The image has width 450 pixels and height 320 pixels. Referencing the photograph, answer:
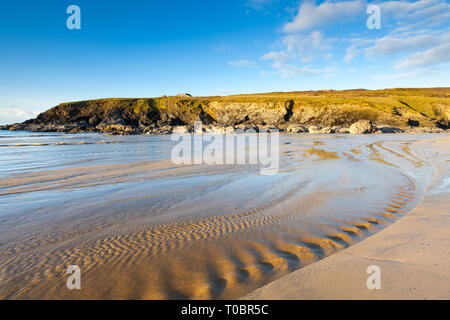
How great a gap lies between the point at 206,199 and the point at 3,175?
345 inches

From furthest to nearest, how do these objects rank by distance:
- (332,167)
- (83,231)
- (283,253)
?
(332,167)
(83,231)
(283,253)

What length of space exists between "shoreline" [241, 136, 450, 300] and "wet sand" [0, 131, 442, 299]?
0.62ft

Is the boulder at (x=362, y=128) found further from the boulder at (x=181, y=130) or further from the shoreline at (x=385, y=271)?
the shoreline at (x=385, y=271)

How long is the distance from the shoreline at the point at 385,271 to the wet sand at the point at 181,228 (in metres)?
0.19

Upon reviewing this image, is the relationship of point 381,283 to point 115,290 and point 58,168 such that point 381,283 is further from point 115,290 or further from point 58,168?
point 58,168

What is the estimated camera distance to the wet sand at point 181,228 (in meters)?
2.77

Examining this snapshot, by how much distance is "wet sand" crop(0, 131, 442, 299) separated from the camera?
9.09ft

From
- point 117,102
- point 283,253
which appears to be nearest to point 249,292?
point 283,253

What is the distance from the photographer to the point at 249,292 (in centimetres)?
250
